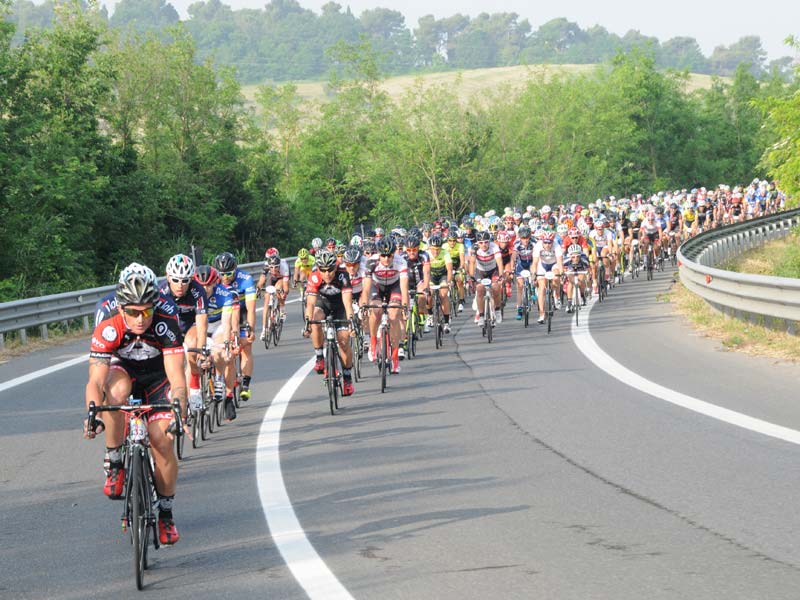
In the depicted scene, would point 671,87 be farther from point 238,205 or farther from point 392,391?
point 392,391

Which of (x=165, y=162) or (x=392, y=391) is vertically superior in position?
(x=165, y=162)

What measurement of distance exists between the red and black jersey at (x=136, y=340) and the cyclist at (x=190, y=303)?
6.55 ft

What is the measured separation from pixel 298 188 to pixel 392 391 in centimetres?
5437

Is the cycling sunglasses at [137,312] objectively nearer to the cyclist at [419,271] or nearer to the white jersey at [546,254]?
the cyclist at [419,271]

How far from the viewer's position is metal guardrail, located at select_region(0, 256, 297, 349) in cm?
2224

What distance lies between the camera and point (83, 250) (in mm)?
41500

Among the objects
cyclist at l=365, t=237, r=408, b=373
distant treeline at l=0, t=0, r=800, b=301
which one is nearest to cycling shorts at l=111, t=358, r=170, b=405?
cyclist at l=365, t=237, r=408, b=373

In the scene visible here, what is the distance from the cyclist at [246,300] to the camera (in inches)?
519

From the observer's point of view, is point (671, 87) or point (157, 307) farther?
point (671, 87)

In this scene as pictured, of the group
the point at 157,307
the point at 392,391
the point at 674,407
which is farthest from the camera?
the point at 392,391

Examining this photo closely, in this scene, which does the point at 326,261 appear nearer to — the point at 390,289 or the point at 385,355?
the point at 385,355

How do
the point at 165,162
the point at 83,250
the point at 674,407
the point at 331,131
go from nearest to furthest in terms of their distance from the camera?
the point at 674,407, the point at 83,250, the point at 165,162, the point at 331,131

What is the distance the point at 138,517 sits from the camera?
6.42m

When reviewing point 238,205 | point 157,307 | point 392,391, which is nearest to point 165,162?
point 238,205
